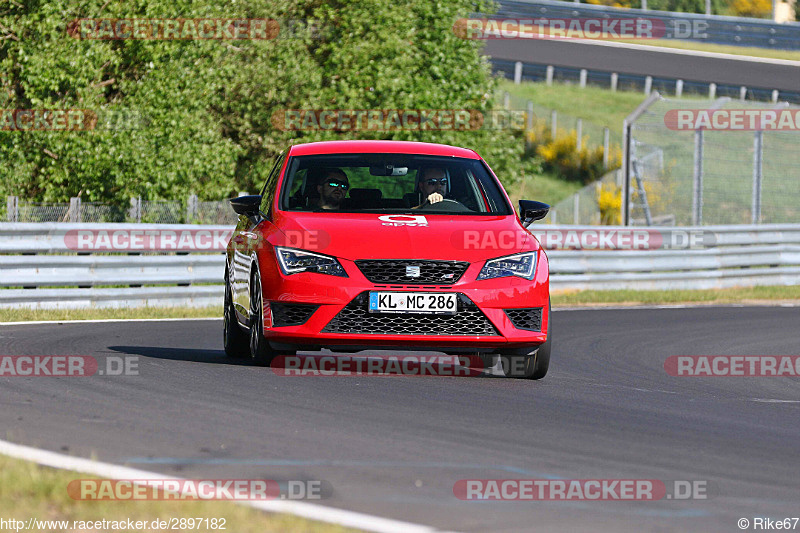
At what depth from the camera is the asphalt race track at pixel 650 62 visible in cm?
5055

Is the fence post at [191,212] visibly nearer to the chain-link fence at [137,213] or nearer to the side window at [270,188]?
the chain-link fence at [137,213]

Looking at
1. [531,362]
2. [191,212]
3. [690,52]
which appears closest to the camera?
[531,362]

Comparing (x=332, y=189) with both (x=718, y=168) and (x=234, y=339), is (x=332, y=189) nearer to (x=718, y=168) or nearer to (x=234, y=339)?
(x=234, y=339)

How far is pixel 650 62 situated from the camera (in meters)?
56.1

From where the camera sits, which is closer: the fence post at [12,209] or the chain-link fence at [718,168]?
the fence post at [12,209]

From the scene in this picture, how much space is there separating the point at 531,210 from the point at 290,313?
2.09 metres

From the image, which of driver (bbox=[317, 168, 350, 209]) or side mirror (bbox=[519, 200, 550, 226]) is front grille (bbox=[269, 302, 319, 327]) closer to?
driver (bbox=[317, 168, 350, 209])

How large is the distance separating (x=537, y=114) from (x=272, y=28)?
857 inches

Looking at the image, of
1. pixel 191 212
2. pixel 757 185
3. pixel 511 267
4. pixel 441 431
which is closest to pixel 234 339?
pixel 511 267

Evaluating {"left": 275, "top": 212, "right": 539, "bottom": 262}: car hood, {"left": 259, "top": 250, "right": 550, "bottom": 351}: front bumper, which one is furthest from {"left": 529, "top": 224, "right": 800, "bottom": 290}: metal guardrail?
{"left": 259, "top": 250, "right": 550, "bottom": 351}: front bumper

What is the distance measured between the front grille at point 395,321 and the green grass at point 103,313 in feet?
22.2

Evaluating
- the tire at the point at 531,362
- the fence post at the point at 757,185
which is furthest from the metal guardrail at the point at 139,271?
Answer: the tire at the point at 531,362

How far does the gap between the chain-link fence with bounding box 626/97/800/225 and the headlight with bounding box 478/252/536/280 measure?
48.6 feet

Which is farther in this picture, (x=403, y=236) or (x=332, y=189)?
(x=332, y=189)
